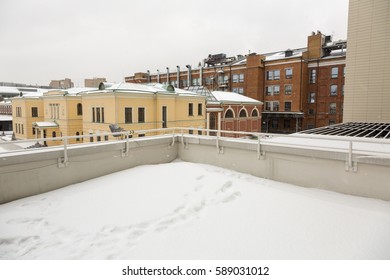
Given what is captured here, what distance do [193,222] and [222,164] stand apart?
12.8 feet

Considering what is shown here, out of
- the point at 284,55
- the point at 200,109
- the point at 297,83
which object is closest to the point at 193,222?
the point at 200,109

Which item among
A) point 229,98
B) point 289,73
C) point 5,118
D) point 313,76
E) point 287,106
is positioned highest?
point 289,73

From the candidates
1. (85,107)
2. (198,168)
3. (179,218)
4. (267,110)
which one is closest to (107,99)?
(85,107)

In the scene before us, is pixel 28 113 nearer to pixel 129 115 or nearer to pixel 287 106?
pixel 129 115

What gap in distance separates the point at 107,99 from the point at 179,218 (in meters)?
23.2

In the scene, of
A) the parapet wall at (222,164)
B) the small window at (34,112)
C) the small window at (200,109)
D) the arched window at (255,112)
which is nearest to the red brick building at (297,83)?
the arched window at (255,112)

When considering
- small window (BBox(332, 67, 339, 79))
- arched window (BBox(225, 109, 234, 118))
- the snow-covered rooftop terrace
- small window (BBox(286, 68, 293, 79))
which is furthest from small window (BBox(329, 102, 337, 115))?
the snow-covered rooftop terrace

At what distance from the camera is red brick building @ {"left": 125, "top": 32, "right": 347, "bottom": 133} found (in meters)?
40.3

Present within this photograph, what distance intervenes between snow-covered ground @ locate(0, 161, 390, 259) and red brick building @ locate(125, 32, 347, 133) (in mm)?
38455

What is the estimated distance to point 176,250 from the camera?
13.8 feet

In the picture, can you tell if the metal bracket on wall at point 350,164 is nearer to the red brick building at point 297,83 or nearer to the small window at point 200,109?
the small window at point 200,109

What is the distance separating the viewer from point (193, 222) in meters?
5.14

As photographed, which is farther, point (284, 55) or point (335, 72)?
point (284, 55)

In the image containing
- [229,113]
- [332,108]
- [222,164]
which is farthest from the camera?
[332,108]
